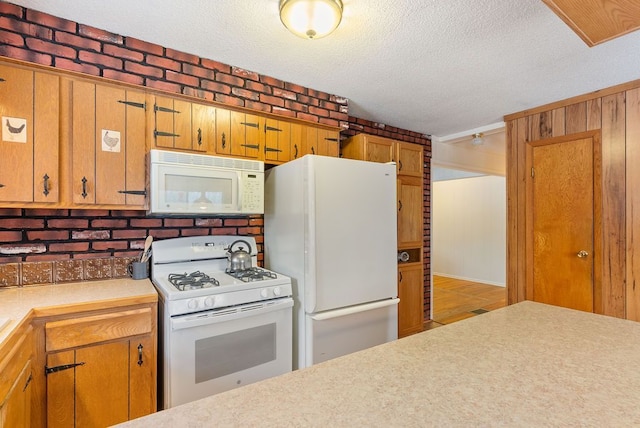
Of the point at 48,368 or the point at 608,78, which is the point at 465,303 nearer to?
the point at 608,78

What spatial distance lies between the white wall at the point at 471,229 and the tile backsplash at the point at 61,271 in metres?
4.96

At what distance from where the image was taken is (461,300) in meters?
5.09

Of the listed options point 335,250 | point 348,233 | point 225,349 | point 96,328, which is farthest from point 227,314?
point 348,233

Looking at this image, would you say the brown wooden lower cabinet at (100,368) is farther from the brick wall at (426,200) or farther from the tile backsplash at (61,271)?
the brick wall at (426,200)

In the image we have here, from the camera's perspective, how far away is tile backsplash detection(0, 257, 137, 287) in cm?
180

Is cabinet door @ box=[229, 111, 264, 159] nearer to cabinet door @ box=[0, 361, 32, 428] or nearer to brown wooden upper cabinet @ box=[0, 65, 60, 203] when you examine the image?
brown wooden upper cabinet @ box=[0, 65, 60, 203]

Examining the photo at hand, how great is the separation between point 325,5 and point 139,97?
4.15 feet

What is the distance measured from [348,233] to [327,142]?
3.08ft

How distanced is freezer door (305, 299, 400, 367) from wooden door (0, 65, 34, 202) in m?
1.77

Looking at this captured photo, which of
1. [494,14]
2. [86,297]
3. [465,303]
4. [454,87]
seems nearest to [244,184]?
[86,297]

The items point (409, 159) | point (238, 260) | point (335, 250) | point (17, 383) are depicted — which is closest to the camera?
point (17, 383)

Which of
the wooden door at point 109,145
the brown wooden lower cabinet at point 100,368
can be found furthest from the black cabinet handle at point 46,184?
the brown wooden lower cabinet at point 100,368

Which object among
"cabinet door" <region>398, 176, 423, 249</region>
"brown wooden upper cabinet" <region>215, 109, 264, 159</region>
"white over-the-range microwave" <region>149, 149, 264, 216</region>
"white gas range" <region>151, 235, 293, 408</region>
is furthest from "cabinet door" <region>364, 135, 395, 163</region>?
"white gas range" <region>151, 235, 293, 408</region>

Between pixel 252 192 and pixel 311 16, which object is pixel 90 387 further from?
pixel 311 16
